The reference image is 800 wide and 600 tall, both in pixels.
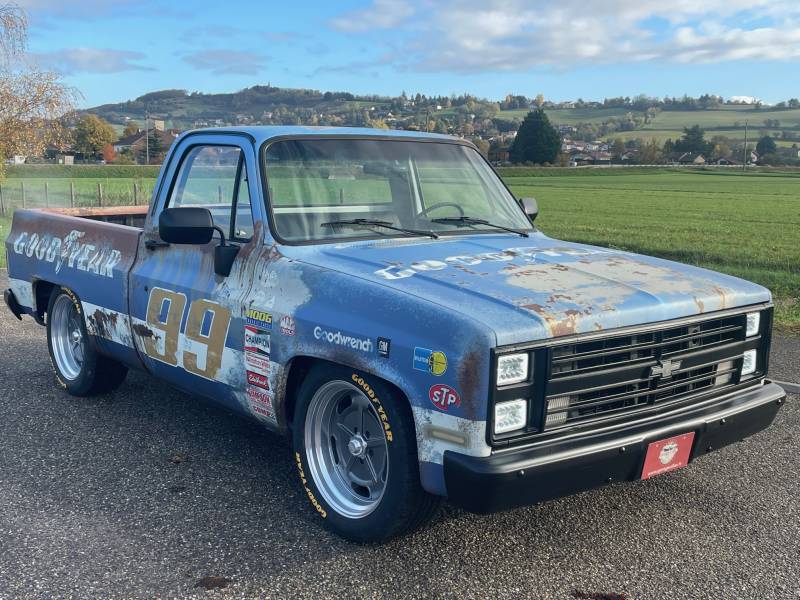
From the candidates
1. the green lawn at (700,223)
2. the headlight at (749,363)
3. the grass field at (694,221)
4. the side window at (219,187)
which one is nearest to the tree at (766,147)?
the grass field at (694,221)

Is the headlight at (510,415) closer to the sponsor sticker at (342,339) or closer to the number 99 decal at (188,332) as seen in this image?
the sponsor sticker at (342,339)

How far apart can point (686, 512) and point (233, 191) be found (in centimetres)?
285

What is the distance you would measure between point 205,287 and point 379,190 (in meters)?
1.13

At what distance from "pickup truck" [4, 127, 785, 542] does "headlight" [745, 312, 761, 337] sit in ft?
0.03

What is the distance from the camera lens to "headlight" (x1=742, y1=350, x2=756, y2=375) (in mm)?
3934

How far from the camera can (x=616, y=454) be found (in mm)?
3232

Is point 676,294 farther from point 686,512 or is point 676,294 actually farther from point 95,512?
point 95,512

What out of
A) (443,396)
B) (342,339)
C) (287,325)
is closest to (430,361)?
Answer: (443,396)

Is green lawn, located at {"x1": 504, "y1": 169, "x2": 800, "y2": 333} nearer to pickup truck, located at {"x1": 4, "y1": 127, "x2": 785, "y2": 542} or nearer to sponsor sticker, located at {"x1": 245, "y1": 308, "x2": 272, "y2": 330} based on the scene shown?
pickup truck, located at {"x1": 4, "y1": 127, "x2": 785, "y2": 542}

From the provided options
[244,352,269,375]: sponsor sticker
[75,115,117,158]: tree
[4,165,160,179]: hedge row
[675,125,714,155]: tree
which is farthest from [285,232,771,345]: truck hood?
[675,125,714,155]: tree

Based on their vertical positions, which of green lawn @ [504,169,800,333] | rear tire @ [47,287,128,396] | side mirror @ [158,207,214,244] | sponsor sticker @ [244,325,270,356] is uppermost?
side mirror @ [158,207,214,244]

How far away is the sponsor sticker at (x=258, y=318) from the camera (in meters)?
3.82

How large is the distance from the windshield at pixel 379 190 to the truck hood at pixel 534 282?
0.59ft

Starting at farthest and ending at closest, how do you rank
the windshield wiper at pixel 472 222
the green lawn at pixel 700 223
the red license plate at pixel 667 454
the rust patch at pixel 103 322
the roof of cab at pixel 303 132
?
the green lawn at pixel 700 223, the rust patch at pixel 103 322, the windshield wiper at pixel 472 222, the roof of cab at pixel 303 132, the red license plate at pixel 667 454
